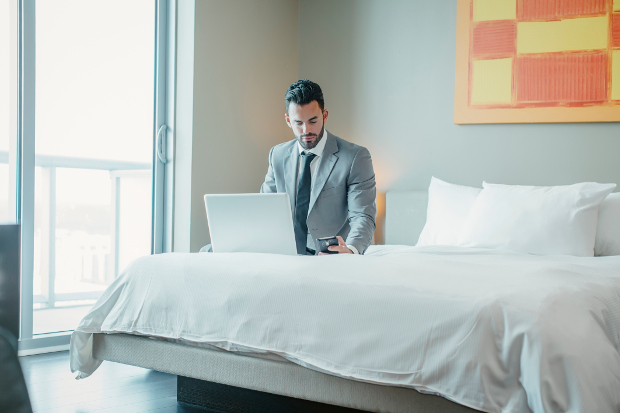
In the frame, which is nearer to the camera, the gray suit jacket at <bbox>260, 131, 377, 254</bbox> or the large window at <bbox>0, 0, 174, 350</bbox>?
the gray suit jacket at <bbox>260, 131, 377, 254</bbox>

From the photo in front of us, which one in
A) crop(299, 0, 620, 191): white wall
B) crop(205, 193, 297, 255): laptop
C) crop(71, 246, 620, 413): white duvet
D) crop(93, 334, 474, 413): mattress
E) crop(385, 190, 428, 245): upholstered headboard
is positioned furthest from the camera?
crop(385, 190, 428, 245): upholstered headboard

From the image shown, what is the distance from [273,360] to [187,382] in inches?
26.1

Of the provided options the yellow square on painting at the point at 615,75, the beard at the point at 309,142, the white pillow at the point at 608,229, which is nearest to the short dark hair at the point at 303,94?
the beard at the point at 309,142

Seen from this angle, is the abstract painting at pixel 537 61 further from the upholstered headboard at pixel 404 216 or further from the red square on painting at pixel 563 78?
the upholstered headboard at pixel 404 216

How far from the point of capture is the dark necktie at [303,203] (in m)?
2.79

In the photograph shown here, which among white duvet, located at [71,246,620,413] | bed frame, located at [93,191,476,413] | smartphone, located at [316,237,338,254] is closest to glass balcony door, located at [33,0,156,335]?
bed frame, located at [93,191,476,413]

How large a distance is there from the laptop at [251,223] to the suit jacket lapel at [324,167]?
0.54 meters

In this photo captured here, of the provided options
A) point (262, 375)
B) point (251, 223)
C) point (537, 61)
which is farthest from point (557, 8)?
point (262, 375)

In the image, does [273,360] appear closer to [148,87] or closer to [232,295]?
[232,295]

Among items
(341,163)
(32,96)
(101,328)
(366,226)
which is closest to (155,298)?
(101,328)

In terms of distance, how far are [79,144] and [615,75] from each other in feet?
10.8

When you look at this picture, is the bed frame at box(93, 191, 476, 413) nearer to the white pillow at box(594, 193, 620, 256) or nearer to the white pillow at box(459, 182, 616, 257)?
the white pillow at box(459, 182, 616, 257)

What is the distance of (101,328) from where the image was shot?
6.93 ft

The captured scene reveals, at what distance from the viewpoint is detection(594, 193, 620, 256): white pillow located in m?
2.87
